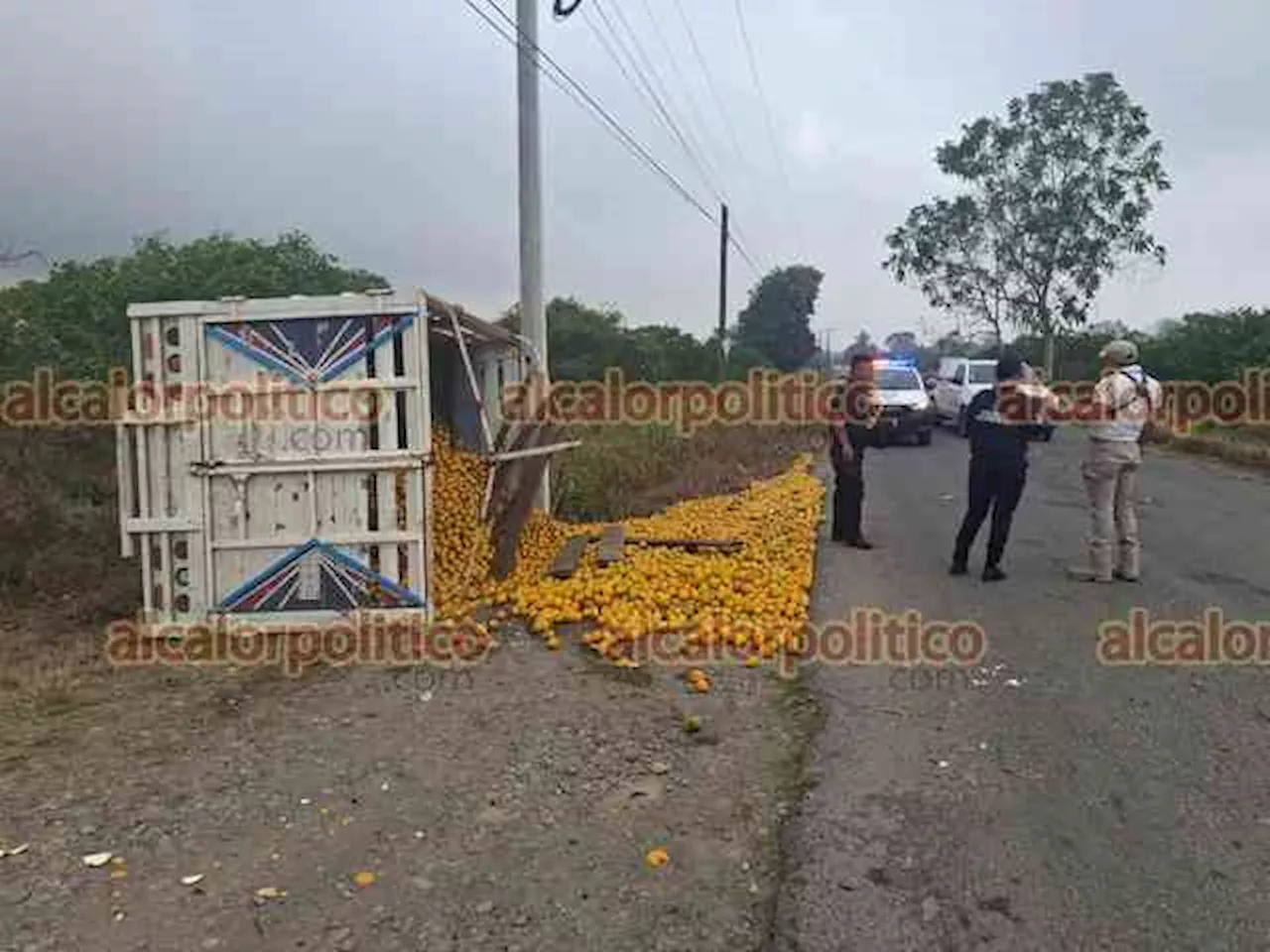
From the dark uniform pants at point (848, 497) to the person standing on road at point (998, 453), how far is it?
1.36 meters

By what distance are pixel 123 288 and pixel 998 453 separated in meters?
17.9

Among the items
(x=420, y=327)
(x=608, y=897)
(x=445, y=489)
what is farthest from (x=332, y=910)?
(x=445, y=489)

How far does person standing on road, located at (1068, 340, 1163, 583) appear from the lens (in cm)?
823

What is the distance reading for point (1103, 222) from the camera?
3950 cm

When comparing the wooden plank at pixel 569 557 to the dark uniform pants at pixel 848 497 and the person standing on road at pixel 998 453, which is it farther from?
the person standing on road at pixel 998 453

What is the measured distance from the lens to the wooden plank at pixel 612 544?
834 cm

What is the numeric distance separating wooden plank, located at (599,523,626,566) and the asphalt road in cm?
166

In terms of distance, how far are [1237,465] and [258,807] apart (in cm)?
1995

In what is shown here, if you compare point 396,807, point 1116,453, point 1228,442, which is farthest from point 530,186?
point 1228,442

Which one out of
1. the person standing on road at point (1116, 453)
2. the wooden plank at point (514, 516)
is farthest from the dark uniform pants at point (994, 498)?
the wooden plank at point (514, 516)

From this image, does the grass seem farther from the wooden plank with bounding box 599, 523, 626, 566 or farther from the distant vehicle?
the wooden plank with bounding box 599, 523, 626, 566

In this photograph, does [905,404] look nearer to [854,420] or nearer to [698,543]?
[854,420]

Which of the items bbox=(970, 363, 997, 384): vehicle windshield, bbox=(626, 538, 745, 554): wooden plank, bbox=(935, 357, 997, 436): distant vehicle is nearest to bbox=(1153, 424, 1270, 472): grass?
bbox=(970, 363, 997, 384): vehicle windshield

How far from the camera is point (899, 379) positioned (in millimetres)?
24672
